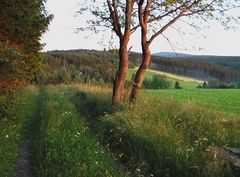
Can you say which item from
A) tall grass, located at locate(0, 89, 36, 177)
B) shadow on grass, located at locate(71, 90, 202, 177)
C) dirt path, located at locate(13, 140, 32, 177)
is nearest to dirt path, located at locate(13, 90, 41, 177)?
dirt path, located at locate(13, 140, 32, 177)

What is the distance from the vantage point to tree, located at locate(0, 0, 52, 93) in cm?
1183

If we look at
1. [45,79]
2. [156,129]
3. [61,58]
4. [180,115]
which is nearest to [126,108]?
[180,115]

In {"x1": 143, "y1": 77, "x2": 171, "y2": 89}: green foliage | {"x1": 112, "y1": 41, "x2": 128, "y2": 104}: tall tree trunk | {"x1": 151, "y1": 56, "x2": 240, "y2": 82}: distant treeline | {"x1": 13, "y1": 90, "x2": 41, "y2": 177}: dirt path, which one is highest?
{"x1": 112, "y1": 41, "x2": 128, "y2": 104}: tall tree trunk

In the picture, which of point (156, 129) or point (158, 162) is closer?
point (158, 162)

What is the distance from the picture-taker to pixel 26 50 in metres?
19.8

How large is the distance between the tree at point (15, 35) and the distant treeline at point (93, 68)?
14.2ft

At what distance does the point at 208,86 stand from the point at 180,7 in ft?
259

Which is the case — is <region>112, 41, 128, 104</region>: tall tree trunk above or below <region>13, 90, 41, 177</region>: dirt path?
above

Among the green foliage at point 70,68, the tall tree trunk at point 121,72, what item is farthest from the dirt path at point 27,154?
the green foliage at point 70,68

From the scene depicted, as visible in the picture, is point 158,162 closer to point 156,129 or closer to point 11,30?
point 156,129

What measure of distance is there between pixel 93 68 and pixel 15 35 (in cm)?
5981

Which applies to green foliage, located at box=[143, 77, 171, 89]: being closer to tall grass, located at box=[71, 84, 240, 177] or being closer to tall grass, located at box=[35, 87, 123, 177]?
tall grass, located at box=[71, 84, 240, 177]

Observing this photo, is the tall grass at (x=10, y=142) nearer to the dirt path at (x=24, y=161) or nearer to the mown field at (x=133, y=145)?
the mown field at (x=133, y=145)

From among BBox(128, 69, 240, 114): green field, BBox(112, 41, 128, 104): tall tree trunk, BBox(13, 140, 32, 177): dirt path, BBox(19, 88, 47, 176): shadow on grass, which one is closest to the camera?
BBox(13, 140, 32, 177): dirt path
